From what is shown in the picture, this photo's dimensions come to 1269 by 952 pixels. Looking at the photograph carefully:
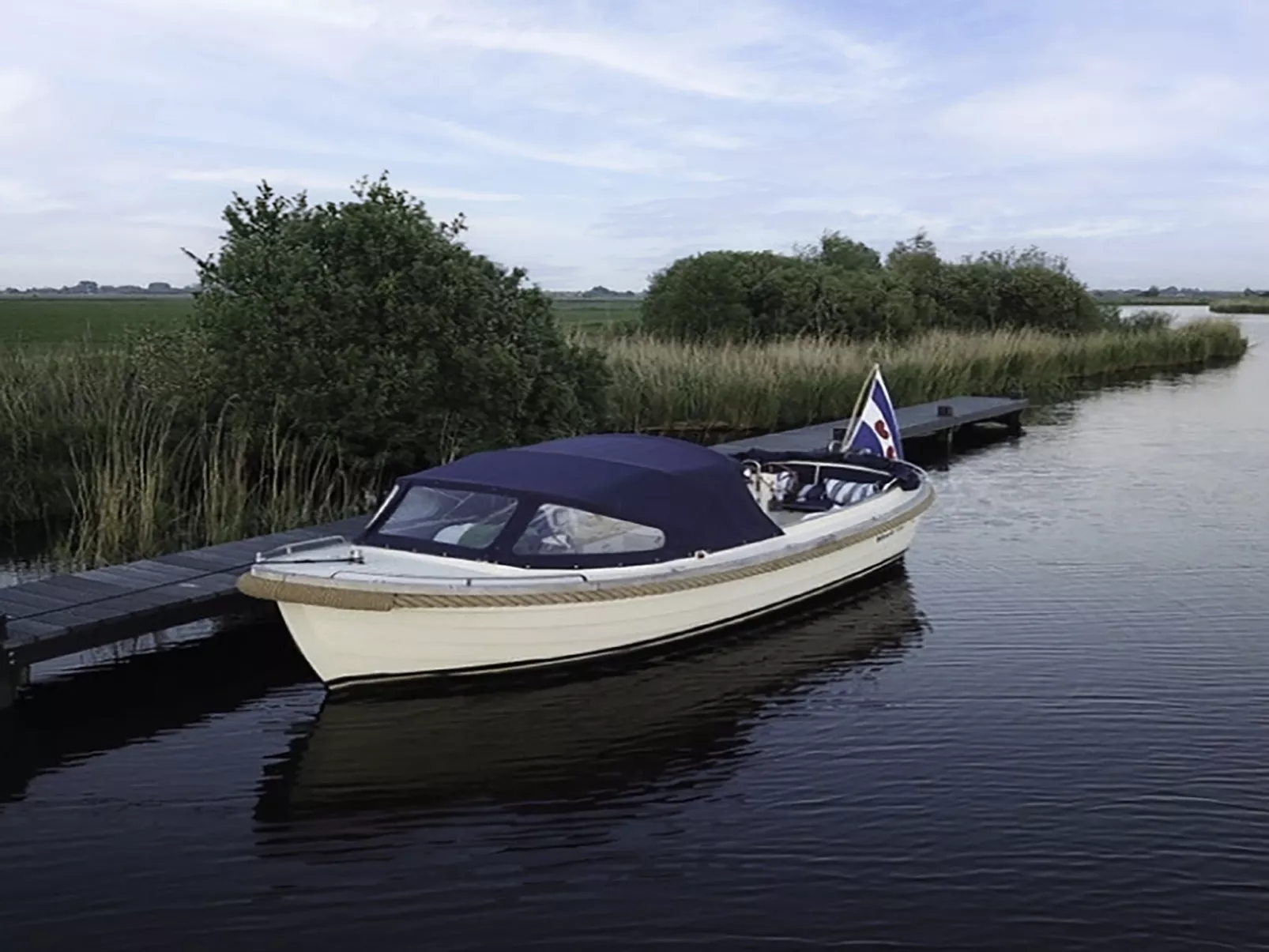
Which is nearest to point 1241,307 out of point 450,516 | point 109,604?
point 450,516

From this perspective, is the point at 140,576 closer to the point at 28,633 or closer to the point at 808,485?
the point at 28,633

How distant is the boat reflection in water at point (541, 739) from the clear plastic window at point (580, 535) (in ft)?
3.02

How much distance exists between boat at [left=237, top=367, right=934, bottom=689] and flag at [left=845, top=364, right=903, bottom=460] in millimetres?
2779

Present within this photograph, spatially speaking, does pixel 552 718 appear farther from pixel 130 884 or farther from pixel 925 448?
pixel 925 448

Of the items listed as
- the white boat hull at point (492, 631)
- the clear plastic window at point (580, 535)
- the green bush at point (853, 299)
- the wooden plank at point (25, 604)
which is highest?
the green bush at point (853, 299)

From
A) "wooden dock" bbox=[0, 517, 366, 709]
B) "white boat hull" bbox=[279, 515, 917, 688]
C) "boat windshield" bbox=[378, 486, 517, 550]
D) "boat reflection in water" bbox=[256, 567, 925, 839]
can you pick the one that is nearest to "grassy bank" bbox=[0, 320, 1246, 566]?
"wooden dock" bbox=[0, 517, 366, 709]

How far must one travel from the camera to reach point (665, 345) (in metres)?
25.0

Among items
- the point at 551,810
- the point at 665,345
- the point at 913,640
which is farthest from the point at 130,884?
the point at 665,345

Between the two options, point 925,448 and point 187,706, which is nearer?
point 187,706

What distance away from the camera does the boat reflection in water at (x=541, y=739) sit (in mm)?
6629

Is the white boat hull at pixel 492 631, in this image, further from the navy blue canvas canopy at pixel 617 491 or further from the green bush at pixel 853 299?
the green bush at pixel 853 299

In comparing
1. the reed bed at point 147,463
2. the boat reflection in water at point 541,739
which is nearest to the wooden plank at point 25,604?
the boat reflection in water at point 541,739

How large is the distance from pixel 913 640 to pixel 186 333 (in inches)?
363

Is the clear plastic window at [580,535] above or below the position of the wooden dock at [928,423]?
above
